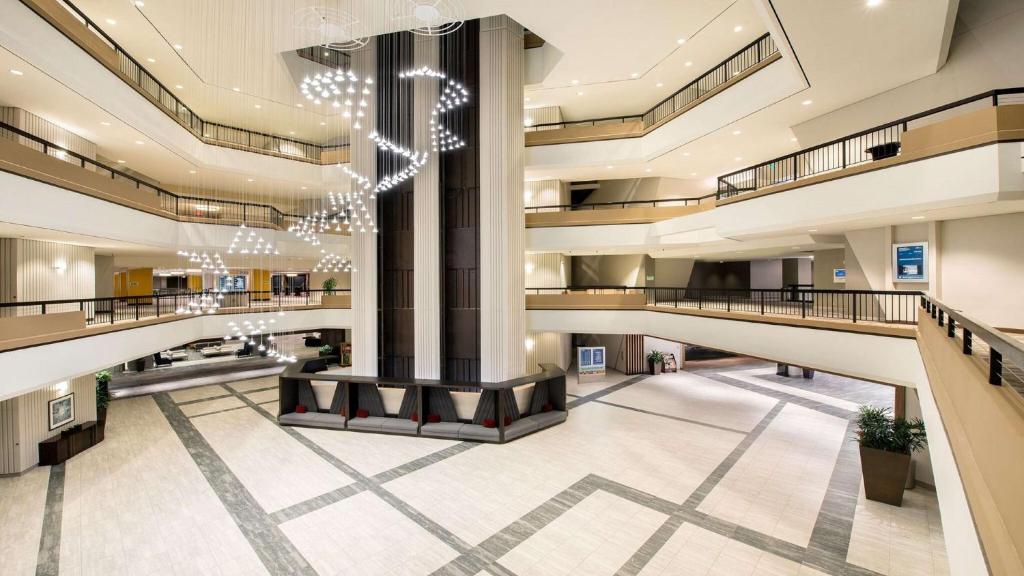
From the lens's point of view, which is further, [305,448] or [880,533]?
[305,448]

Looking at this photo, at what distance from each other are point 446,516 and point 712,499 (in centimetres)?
495

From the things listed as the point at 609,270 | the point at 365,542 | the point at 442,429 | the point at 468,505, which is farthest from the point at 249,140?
the point at 609,270

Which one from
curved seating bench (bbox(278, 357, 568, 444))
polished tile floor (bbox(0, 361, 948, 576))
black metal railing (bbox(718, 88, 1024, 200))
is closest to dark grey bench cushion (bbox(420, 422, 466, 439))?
curved seating bench (bbox(278, 357, 568, 444))

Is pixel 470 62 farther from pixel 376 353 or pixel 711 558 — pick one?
pixel 711 558

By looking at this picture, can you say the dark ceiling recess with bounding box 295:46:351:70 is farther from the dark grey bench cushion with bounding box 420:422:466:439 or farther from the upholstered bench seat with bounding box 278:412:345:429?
the dark grey bench cushion with bounding box 420:422:466:439

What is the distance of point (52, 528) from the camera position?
6.47 meters

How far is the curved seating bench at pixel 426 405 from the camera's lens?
10.5m

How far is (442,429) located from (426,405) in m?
0.95

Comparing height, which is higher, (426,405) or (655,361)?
(426,405)

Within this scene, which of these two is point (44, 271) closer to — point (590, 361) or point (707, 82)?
point (590, 361)

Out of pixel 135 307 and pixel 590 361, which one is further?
pixel 590 361

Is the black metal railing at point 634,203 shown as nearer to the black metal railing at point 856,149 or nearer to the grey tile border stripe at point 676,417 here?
the black metal railing at point 856,149

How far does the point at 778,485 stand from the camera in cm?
793

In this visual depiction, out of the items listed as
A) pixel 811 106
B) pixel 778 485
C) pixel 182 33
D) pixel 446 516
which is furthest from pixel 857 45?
pixel 182 33
